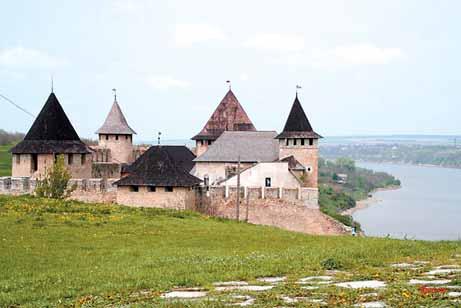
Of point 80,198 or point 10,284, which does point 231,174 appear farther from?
point 10,284

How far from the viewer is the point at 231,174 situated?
127 ft

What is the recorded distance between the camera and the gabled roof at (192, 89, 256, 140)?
49.1 meters

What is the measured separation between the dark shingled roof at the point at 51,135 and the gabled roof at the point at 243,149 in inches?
288

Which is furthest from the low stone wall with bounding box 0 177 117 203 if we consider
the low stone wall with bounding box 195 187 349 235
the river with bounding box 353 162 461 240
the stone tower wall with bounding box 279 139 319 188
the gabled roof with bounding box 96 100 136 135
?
the gabled roof with bounding box 96 100 136 135

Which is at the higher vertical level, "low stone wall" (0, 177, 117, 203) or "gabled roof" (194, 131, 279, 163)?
"gabled roof" (194, 131, 279, 163)

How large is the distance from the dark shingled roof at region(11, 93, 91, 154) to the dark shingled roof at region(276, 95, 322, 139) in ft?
32.0

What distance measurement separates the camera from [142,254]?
1530 cm

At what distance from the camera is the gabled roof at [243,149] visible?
41344 millimetres

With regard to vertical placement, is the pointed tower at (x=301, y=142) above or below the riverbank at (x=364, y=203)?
above

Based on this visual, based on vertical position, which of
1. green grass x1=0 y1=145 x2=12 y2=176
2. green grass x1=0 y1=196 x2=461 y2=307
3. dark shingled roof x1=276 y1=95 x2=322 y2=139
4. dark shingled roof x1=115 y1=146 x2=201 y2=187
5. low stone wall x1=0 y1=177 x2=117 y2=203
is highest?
dark shingled roof x1=276 y1=95 x2=322 y2=139

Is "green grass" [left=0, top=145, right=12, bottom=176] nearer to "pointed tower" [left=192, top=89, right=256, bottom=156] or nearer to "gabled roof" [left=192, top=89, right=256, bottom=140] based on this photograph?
"pointed tower" [left=192, top=89, right=256, bottom=156]

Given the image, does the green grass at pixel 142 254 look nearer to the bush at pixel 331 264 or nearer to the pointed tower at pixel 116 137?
the bush at pixel 331 264

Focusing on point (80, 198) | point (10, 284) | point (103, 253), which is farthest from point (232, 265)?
point (80, 198)

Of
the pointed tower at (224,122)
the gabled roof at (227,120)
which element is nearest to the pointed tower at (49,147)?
the pointed tower at (224,122)
